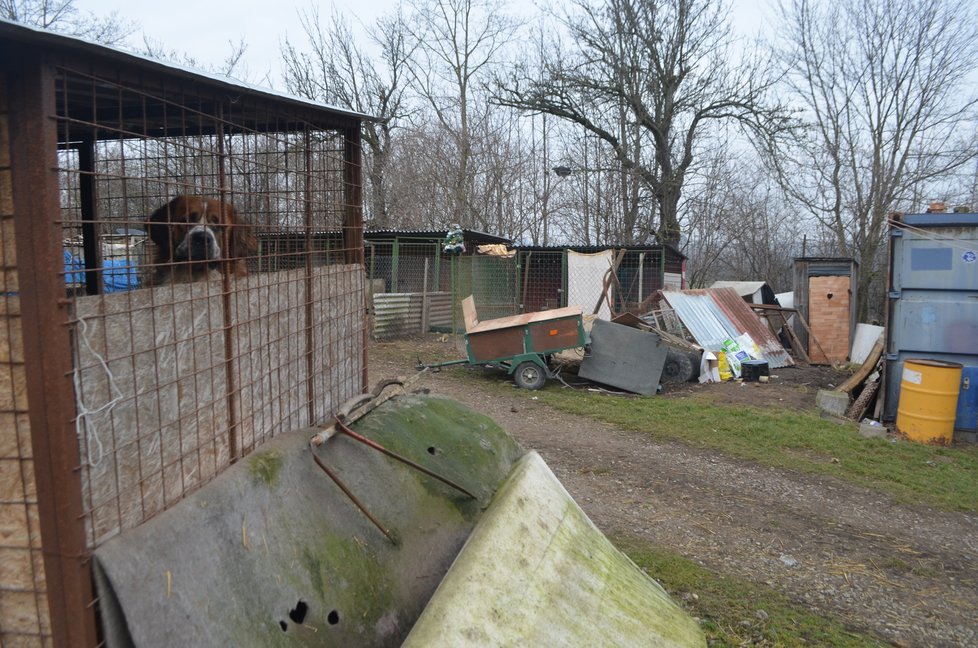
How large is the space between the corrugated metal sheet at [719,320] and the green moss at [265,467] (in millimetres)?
10763

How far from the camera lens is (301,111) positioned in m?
2.99

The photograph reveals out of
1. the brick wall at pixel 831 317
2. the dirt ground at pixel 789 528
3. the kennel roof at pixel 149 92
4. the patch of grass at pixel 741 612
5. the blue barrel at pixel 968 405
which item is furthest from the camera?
the brick wall at pixel 831 317

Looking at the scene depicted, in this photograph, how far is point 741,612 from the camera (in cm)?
385

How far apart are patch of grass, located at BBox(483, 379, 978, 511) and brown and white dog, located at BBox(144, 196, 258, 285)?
235 inches

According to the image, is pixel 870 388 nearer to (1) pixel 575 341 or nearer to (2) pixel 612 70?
(1) pixel 575 341

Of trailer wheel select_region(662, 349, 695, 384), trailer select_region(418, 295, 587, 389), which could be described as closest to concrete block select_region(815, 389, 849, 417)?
trailer wheel select_region(662, 349, 695, 384)

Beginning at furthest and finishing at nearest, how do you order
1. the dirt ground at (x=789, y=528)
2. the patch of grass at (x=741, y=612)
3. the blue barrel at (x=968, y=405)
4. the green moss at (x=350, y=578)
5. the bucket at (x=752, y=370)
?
the bucket at (x=752, y=370)
the blue barrel at (x=968, y=405)
the dirt ground at (x=789, y=528)
the patch of grass at (x=741, y=612)
the green moss at (x=350, y=578)

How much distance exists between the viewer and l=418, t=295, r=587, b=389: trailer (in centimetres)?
1020

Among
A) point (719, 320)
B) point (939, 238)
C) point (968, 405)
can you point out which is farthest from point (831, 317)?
point (968, 405)

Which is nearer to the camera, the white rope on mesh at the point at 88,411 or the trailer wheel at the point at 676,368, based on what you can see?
the white rope on mesh at the point at 88,411

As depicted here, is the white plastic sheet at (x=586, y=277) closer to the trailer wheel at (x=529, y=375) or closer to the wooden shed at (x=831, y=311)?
the wooden shed at (x=831, y=311)

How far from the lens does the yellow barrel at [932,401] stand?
7980mm

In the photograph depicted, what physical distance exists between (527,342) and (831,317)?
8.55 m

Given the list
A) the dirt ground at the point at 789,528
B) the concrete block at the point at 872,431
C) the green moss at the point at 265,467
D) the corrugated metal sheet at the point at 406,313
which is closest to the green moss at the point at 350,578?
the green moss at the point at 265,467
